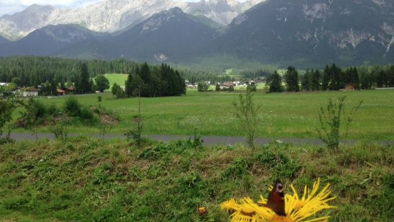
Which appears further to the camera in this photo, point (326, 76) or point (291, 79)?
point (326, 76)

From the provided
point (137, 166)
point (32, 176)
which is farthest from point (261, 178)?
point (32, 176)

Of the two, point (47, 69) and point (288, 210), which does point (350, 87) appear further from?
point (47, 69)

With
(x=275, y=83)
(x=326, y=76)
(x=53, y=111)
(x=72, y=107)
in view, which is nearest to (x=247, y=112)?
(x=72, y=107)

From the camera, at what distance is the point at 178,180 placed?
7133mm

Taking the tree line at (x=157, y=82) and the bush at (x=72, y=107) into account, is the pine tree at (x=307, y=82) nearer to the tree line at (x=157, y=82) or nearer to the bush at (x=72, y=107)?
the tree line at (x=157, y=82)

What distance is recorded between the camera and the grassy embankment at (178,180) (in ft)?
20.0

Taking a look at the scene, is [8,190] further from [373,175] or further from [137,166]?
[373,175]

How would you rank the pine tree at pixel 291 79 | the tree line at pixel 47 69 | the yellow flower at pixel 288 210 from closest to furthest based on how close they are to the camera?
the yellow flower at pixel 288 210
the pine tree at pixel 291 79
the tree line at pixel 47 69

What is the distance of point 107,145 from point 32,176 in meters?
2.11

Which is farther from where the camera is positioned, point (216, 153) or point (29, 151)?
point (29, 151)

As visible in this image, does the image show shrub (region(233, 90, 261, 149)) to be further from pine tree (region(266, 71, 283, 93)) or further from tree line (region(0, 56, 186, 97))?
pine tree (region(266, 71, 283, 93))

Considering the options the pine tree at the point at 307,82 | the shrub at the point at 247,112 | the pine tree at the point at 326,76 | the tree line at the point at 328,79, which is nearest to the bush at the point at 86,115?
the shrub at the point at 247,112

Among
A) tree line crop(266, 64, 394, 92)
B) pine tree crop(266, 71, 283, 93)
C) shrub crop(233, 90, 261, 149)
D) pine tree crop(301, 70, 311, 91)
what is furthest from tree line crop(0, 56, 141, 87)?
shrub crop(233, 90, 261, 149)

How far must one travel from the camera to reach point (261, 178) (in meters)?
6.88
